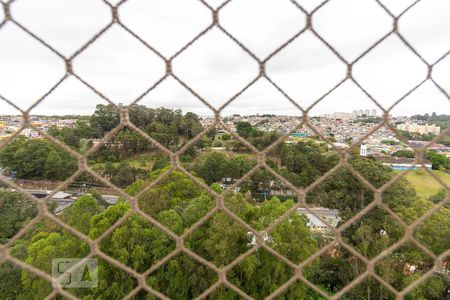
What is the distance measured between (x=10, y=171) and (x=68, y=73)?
7.45 meters

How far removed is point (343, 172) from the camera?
6.66 meters

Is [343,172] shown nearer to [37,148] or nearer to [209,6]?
[209,6]

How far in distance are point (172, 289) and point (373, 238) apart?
334 centimetres

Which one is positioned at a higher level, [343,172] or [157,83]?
[157,83]

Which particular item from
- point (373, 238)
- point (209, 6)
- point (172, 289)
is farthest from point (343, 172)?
point (209, 6)

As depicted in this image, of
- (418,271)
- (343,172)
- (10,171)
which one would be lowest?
(418,271)

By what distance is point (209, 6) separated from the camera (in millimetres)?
822

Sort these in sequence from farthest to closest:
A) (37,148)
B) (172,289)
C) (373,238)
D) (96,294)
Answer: (37,148) < (373,238) < (172,289) < (96,294)

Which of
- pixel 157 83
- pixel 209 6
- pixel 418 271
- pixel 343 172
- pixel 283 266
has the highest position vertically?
pixel 209 6

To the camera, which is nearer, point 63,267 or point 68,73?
point 68,73

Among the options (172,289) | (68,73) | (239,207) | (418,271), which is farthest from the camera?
(418,271)

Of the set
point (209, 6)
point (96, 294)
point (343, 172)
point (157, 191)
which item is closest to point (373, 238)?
point (343, 172)

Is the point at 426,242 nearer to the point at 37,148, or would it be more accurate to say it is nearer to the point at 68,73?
the point at 68,73

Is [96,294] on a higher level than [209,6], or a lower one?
lower
